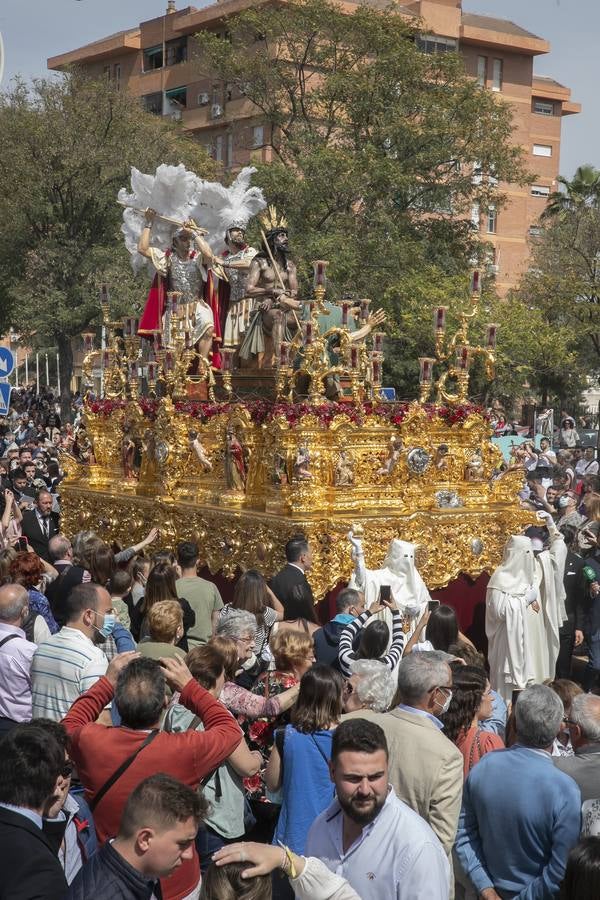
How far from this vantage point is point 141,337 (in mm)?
17969

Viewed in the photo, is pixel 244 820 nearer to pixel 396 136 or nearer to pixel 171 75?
pixel 396 136

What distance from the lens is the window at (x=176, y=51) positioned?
A: 201 ft

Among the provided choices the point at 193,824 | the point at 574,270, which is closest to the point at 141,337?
the point at 193,824

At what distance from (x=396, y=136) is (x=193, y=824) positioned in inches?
1240

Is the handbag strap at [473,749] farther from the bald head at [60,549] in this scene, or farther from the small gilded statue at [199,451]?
the small gilded statue at [199,451]

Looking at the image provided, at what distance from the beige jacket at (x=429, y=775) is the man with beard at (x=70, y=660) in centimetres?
182

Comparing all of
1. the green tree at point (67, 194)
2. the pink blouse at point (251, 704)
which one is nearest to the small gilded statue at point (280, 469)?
the pink blouse at point (251, 704)

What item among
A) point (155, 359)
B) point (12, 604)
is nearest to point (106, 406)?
point (155, 359)

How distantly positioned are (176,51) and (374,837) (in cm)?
6174

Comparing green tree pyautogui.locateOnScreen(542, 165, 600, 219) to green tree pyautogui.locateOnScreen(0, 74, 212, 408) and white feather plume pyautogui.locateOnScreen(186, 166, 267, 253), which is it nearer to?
green tree pyautogui.locateOnScreen(0, 74, 212, 408)

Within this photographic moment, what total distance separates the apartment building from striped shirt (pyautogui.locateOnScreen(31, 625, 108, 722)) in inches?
1920

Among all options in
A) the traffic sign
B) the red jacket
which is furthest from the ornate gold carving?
the red jacket

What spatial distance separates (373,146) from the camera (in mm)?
33406

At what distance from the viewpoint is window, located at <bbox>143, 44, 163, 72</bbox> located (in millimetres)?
63156
